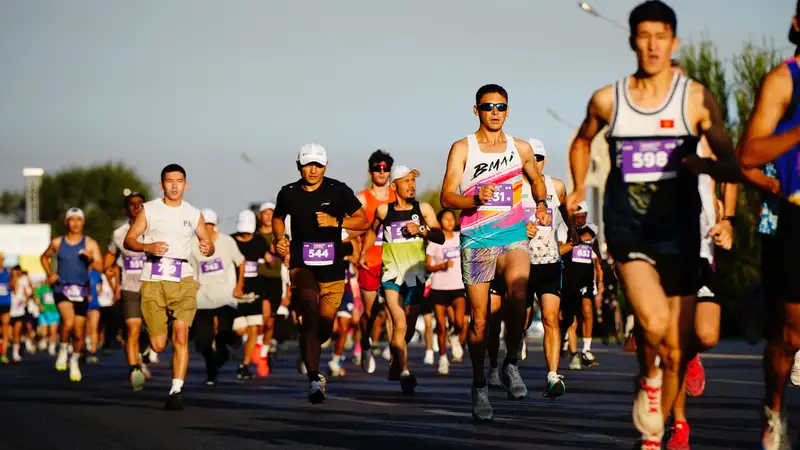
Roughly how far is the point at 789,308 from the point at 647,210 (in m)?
0.94

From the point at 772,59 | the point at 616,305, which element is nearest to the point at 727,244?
the point at 616,305

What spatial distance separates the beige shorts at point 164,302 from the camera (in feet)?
48.2

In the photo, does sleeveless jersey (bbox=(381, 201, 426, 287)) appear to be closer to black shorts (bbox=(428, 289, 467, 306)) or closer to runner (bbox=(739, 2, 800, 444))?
black shorts (bbox=(428, 289, 467, 306))

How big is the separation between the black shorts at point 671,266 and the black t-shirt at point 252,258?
1325cm

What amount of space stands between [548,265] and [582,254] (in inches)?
201

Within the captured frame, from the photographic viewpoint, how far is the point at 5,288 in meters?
30.9

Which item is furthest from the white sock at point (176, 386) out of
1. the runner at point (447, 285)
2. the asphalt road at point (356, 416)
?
the runner at point (447, 285)

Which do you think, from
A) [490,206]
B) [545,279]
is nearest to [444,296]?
[545,279]

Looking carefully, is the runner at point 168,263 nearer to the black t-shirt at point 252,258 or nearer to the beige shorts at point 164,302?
the beige shorts at point 164,302

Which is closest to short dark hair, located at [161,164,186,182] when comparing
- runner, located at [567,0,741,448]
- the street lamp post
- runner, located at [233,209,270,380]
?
runner, located at [233,209,270,380]

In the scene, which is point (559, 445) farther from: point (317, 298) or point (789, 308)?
point (317, 298)

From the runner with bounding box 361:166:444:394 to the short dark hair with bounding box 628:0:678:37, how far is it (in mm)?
7928

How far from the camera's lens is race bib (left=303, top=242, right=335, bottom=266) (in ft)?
45.2

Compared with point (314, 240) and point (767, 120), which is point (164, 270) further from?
point (767, 120)
